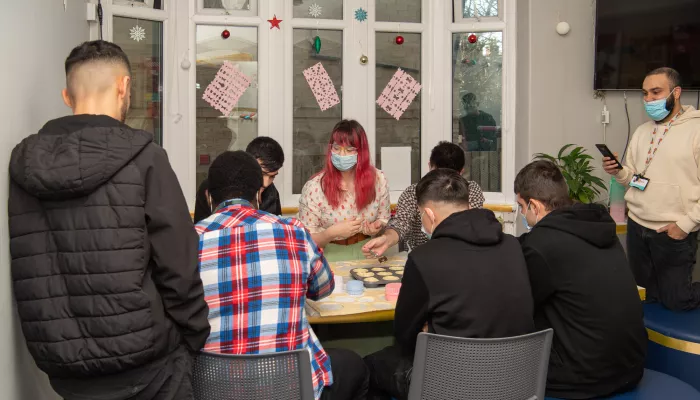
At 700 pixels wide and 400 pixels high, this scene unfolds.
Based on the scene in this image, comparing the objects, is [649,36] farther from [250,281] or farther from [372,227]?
[250,281]

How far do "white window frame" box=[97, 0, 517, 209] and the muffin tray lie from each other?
167cm

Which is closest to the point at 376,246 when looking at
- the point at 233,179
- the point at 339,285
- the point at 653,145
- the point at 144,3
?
the point at 339,285

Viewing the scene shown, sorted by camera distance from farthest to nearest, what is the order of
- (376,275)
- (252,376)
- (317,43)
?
(317,43)
(376,275)
(252,376)

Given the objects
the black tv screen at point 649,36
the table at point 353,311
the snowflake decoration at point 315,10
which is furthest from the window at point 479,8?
the table at point 353,311

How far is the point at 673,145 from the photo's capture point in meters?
3.18

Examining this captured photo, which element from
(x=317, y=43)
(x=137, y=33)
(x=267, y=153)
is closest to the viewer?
(x=267, y=153)

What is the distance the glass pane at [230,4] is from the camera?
420 cm

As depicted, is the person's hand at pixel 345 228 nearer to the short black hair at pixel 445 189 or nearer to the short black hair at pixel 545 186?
the short black hair at pixel 445 189

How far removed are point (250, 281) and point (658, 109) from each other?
254 cm

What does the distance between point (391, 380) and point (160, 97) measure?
9.25ft

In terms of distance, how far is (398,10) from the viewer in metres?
4.46

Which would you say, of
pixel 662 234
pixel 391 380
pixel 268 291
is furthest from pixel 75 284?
pixel 662 234

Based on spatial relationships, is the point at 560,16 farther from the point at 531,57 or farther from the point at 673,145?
the point at 673,145

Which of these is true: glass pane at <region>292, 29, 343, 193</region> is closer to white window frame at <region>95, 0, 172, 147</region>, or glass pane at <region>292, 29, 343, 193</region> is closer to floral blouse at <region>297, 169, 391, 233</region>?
white window frame at <region>95, 0, 172, 147</region>
